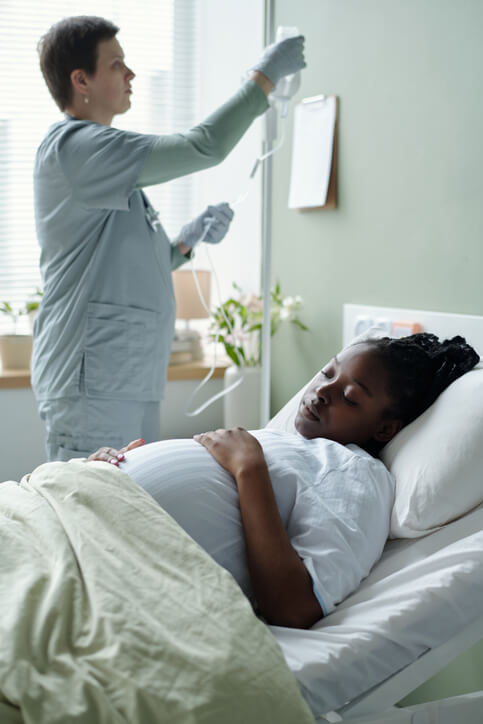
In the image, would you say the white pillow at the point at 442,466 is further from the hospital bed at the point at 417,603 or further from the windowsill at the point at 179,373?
the windowsill at the point at 179,373

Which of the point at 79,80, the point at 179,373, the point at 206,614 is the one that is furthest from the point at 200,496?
the point at 179,373

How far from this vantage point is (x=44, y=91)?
2779 mm

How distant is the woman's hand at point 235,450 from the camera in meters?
Result: 1.10

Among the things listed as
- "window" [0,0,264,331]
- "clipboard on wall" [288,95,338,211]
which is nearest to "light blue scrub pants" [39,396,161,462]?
"clipboard on wall" [288,95,338,211]

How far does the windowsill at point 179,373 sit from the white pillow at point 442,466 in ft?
4.98

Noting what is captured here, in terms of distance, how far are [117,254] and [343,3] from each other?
98cm

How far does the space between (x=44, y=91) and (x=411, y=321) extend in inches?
73.5

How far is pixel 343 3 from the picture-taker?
200 cm

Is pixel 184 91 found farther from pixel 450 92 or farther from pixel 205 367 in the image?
pixel 450 92

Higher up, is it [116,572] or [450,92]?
[450,92]

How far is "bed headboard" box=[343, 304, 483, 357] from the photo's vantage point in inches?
59.8

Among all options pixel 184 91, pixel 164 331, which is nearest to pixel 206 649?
pixel 164 331

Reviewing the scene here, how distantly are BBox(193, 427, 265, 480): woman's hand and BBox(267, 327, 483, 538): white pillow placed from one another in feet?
0.81

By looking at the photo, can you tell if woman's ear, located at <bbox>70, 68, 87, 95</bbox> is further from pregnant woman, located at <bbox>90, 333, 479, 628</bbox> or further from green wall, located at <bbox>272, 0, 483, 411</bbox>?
pregnant woman, located at <bbox>90, 333, 479, 628</bbox>
